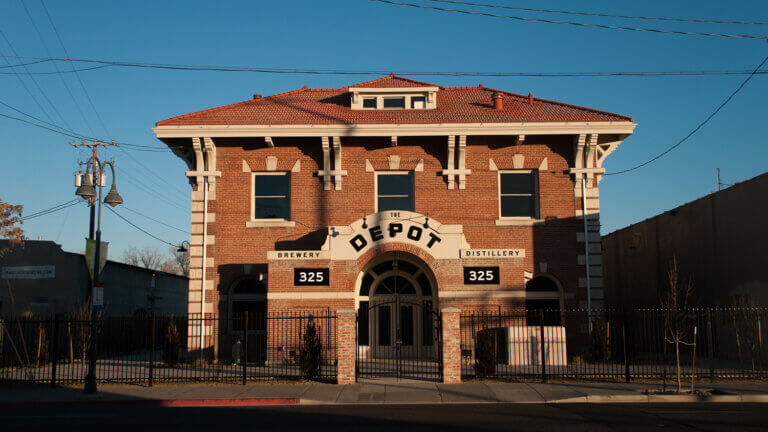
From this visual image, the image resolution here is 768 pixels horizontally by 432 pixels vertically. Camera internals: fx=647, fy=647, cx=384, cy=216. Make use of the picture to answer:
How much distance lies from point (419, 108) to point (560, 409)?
1334 cm

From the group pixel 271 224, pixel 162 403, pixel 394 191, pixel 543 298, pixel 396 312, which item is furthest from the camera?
pixel 394 191

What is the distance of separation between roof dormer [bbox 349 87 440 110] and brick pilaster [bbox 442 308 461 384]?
952 centimetres

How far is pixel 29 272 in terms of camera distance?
26.4 meters

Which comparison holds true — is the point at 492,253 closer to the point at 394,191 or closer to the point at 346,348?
the point at 394,191

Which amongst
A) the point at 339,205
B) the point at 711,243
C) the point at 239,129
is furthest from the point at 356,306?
the point at 711,243

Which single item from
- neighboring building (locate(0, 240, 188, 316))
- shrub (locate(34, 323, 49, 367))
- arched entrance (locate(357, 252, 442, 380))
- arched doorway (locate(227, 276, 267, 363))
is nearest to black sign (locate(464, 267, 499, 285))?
arched entrance (locate(357, 252, 442, 380))

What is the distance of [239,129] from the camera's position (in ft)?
71.3

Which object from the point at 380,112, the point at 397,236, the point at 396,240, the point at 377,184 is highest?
the point at 380,112

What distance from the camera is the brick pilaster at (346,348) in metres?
16.7

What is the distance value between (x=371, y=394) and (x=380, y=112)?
11.4m

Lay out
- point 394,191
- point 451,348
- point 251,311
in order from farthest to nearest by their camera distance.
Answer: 1. point 394,191
2. point 251,311
3. point 451,348

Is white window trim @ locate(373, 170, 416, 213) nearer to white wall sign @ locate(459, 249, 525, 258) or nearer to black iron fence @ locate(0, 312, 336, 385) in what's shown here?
white wall sign @ locate(459, 249, 525, 258)

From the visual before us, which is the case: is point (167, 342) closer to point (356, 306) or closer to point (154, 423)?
point (356, 306)

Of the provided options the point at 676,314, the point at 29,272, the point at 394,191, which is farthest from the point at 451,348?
the point at 29,272
